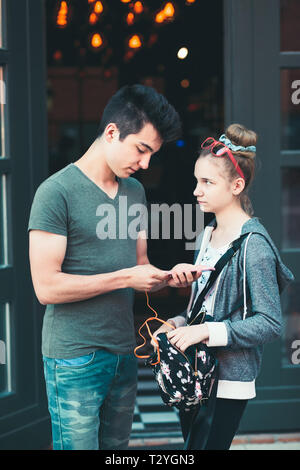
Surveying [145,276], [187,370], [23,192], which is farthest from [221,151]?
[23,192]

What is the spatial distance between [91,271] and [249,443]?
78.7 inches

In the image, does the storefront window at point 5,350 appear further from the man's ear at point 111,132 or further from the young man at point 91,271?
the man's ear at point 111,132

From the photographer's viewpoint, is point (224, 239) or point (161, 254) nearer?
point (224, 239)

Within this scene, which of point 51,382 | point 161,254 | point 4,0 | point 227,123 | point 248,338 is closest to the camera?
point 248,338

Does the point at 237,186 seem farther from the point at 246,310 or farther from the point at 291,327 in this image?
the point at 291,327

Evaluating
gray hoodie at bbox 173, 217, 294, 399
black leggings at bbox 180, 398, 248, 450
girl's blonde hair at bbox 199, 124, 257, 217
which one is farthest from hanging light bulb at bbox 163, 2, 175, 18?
black leggings at bbox 180, 398, 248, 450

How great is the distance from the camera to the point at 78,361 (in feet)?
6.63

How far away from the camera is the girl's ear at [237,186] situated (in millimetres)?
2094

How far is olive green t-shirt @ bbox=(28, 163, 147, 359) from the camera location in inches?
77.2

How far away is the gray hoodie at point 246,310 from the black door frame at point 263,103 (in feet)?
5.07

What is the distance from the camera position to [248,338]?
1.92 metres

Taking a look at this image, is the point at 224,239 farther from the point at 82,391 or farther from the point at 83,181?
the point at 82,391
